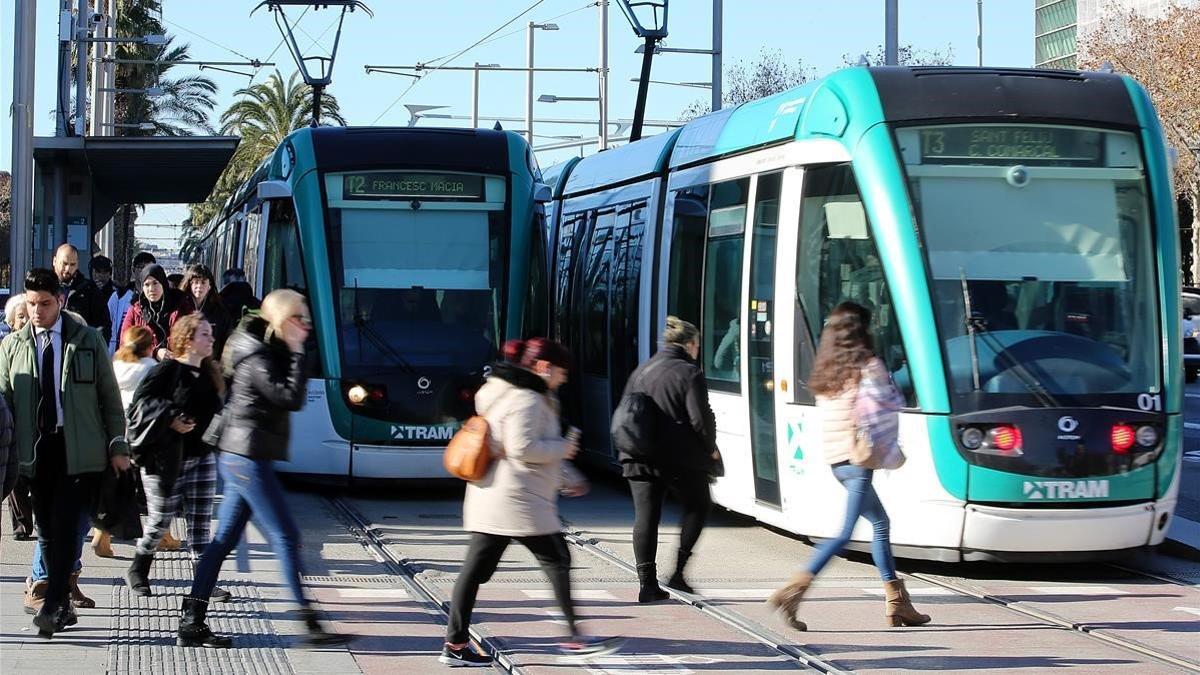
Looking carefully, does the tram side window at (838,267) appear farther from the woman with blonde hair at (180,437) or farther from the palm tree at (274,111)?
the palm tree at (274,111)

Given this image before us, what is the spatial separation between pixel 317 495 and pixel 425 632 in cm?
637

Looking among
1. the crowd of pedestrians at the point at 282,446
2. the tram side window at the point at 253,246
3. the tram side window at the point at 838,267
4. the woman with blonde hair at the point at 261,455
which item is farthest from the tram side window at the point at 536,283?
the woman with blonde hair at the point at 261,455

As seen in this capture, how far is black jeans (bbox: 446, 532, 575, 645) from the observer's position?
7633 mm

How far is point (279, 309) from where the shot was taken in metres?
8.09

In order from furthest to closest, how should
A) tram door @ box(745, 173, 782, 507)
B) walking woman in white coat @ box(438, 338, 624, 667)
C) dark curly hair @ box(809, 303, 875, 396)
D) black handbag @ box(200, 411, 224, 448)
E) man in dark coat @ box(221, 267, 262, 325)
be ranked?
man in dark coat @ box(221, 267, 262, 325) → tram door @ box(745, 173, 782, 507) → dark curly hair @ box(809, 303, 875, 396) → black handbag @ box(200, 411, 224, 448) → walking woman in white coat @ box(438, 338, 624, 667)

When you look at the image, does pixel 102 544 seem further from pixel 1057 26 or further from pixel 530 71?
pixel 1057 26

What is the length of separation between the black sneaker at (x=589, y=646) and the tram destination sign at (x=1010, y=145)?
3.84m

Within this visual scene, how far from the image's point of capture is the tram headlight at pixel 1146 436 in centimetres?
1029

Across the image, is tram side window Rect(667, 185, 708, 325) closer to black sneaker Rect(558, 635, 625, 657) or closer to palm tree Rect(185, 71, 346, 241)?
black sneaker Rect(558, 635, 625, 657)

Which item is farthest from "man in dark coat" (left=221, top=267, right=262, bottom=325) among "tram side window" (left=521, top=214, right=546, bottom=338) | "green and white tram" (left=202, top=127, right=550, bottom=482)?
"tram side window" (left=521, top=214, right=546, bottom=338)

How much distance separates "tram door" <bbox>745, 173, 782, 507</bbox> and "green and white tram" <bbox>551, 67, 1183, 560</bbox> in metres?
0.02

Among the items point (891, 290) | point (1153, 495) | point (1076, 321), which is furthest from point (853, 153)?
point (1153, 495)

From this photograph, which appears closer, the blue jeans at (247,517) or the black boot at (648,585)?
the blue jeans at (247,517)

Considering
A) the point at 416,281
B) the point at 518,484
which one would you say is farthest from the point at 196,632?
the point at 416,281
